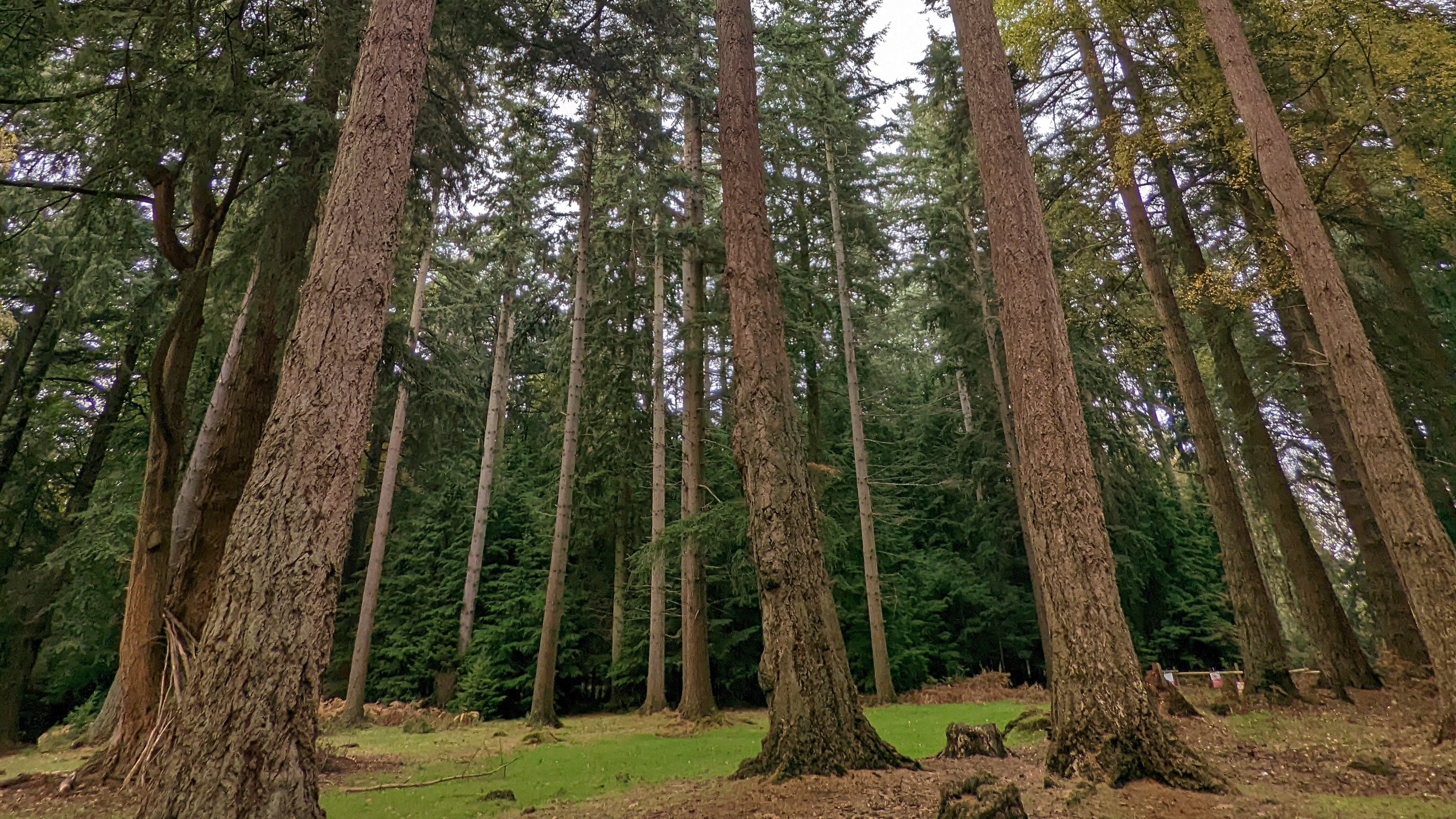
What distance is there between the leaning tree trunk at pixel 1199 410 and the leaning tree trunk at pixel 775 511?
661 cm

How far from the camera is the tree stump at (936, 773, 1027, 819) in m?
3.49

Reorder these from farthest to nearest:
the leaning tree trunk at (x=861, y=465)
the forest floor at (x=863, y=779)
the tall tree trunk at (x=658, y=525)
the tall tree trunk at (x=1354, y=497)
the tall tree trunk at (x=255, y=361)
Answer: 1. the leaning tree trunk at (x=861, y=465)
2. the tall tree trunk at (x=658, y=525)
3. the tall tree trunk at (x=1354, y=497)
4. the tall tree trunk at (x=255, y=361)
5. the forest floor at (x=863, y=779)

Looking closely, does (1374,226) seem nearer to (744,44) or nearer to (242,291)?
Result: (744,44)

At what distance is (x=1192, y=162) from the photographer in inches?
459

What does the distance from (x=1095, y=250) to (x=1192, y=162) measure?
6.98 ft

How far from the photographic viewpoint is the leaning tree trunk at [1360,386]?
19.1 ft

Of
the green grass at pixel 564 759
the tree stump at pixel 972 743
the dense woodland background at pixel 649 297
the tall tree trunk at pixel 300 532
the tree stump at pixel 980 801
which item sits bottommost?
the green grass at pixel 564 759

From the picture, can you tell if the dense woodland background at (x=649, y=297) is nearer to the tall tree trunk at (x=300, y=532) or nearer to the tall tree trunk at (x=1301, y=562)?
the tall tree trunk at (x=1301, y=562)

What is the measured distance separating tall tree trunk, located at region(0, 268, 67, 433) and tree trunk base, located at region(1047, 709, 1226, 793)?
18543mm

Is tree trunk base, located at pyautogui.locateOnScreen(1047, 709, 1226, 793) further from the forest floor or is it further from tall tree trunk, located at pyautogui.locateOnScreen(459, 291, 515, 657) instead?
tall tree trunk, located at pyautogui.locateOnScreen(459, 291, 515, 657)

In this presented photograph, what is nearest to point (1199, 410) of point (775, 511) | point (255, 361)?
point (775, 511)

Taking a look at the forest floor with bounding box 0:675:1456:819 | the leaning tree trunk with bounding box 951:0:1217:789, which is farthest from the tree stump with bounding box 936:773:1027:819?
the leaning tree trunk with bounding box 951:0:1217:789

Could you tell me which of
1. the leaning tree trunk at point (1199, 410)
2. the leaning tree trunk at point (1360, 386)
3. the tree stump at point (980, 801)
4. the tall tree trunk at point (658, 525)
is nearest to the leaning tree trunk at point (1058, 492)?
the tree stump at point (980, 801)

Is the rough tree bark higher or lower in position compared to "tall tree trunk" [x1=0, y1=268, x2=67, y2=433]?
lower
